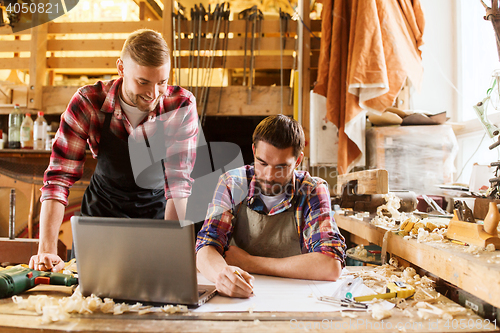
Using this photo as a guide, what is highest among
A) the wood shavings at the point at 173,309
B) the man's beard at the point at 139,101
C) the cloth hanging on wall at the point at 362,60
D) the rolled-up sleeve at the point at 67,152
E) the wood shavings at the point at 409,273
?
the cloth hanging on wall at the point at 362,60

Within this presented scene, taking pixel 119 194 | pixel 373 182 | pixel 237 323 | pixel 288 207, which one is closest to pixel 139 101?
pixel 119 194

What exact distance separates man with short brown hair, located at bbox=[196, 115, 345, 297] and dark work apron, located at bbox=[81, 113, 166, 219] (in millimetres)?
427

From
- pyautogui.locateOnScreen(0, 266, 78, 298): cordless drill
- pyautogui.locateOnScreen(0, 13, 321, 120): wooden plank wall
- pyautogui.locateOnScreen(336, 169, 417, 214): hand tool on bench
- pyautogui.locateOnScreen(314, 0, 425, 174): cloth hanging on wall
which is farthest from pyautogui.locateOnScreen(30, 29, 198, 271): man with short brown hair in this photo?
pyautogui.locateOnScreen(0, 13, 321, 120): wooden plank wall

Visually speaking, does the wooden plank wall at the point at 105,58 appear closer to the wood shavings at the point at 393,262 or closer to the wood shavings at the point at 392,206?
the wood shavings at the point at 392,206

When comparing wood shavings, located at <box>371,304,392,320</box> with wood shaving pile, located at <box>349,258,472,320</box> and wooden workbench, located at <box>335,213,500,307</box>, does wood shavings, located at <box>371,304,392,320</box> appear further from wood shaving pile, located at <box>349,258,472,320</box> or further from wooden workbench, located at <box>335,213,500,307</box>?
wooden workbench, located at <box>335,213,500,307</box>

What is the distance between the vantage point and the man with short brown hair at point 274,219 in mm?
1286

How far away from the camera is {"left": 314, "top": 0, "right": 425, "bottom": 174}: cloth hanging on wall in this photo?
2.37 m

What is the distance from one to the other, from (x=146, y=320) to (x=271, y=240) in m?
0.73

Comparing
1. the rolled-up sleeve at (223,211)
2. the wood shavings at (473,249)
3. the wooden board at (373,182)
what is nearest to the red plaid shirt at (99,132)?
the rolled-up sleeve at (223,211)

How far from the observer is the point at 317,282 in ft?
4.05

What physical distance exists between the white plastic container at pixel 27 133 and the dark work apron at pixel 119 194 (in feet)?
6.10

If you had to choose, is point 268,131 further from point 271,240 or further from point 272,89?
point 272,89

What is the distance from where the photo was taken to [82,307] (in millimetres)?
Answer: 917

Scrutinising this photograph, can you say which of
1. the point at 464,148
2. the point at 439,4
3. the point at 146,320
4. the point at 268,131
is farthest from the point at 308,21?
the point at 146,320
